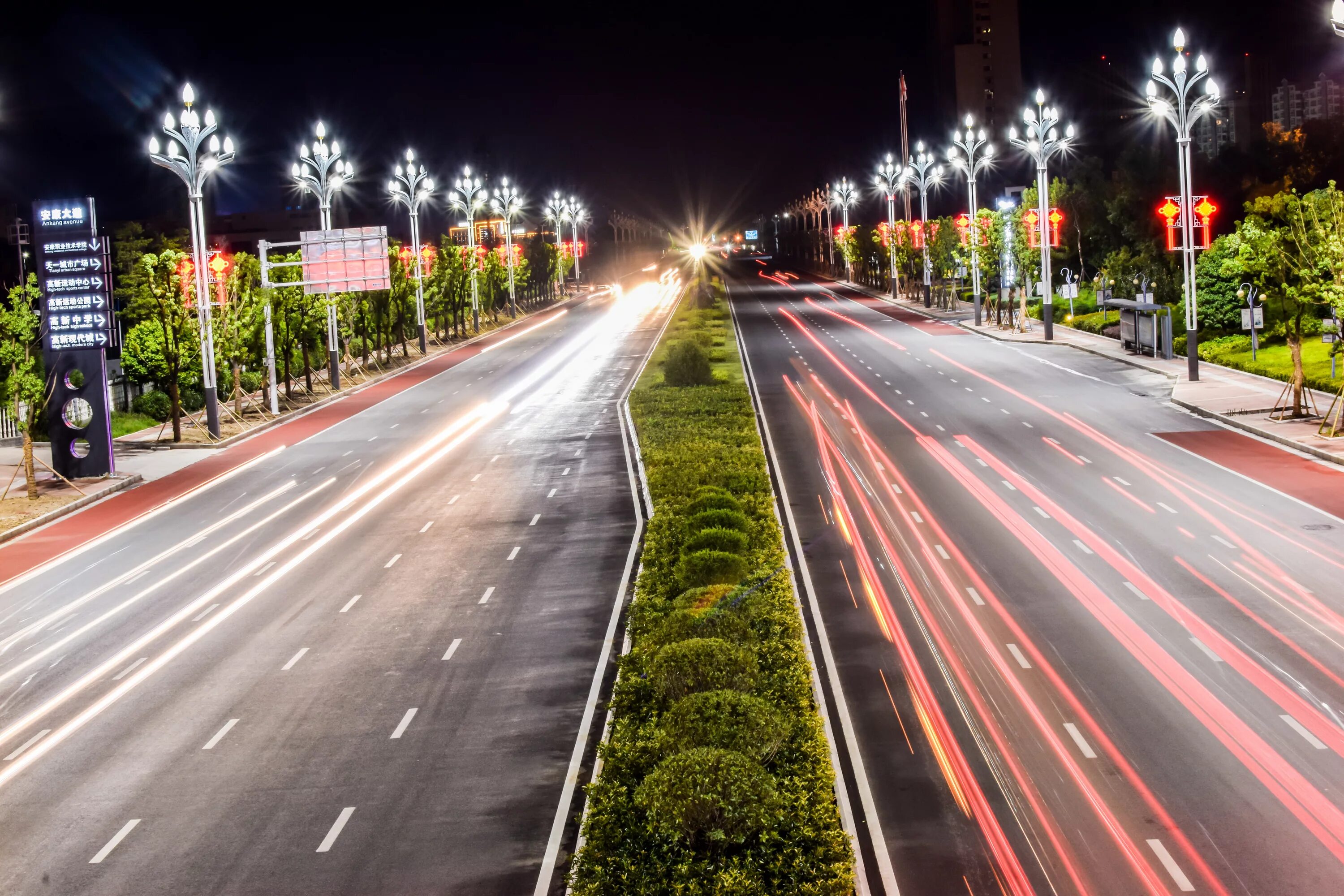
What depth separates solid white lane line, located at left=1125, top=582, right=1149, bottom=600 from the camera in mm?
23203

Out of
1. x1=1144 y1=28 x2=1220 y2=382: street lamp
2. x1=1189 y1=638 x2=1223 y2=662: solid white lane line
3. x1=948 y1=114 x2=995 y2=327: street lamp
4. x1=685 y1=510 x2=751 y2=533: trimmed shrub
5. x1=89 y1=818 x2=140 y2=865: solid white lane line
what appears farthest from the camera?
x1=948 y1=114 x2=995 y2=327: street lamp

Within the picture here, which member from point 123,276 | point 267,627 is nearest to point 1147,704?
point 267,627

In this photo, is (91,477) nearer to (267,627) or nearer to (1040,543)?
(267,627)

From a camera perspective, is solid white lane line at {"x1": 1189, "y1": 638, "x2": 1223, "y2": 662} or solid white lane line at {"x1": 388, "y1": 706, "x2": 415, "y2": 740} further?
solid white lane line at {"x1": 1189, "y1": 638, "x2": 1223, "y2": 662}

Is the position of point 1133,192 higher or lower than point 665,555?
higher

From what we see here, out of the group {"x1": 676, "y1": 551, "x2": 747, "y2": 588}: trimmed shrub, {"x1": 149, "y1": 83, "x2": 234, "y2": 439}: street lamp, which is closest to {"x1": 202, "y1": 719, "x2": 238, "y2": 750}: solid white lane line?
{"x1": 676, "y1": 551, "x2": 747, "y2": 588}: trimmed shrub

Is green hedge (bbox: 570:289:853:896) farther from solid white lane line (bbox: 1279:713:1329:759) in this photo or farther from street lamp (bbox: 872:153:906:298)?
Answer: street lamp (bbox: 872:153:906:298)

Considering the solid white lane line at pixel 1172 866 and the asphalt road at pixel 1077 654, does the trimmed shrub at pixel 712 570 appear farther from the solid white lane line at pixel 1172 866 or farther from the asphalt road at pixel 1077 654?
the solid white lane line at pixel 1172 866

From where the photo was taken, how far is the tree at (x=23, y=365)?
3750 cm

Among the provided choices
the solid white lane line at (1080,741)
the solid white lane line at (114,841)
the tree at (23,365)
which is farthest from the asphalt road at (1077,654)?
the tree at (23,365)

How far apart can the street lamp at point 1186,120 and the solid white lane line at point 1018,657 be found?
29.9m

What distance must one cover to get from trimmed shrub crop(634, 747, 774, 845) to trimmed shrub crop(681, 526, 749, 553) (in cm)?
1025

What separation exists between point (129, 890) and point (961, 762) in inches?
390

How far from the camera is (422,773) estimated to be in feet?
56.6
